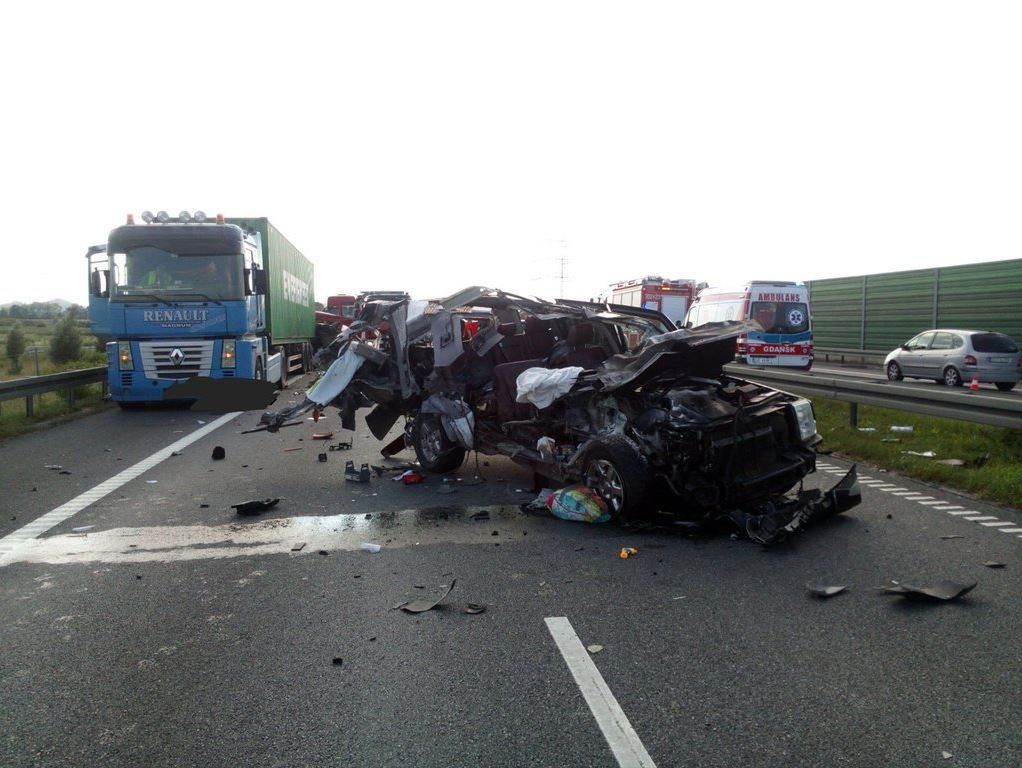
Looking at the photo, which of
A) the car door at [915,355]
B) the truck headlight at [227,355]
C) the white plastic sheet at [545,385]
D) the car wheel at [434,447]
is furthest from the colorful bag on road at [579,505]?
the car door at [915,355]

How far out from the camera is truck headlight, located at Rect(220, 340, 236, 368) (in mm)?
14281

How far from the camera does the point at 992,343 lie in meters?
18.1

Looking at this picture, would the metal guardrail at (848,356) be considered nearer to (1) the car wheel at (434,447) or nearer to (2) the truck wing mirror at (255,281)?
(2) the truck wing mirror at (255,281)

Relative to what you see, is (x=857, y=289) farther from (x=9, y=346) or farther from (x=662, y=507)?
(x=9, y=346)

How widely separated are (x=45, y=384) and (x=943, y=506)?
45.1 feet

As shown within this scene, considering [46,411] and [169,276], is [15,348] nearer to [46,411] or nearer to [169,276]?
[46,411]

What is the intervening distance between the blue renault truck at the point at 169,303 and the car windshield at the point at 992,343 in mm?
16325

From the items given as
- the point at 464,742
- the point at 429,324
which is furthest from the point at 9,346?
the point at 464,742

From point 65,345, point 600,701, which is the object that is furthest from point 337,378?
point 65,345

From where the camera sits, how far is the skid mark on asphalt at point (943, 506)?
19.6ft

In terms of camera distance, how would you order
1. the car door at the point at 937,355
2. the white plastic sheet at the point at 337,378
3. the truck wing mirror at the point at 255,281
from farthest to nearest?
1. the car door at the point at 937,355
2. the truck wing mirror at the point at 255,281
3. the white plastic sheet at the point at 337,378

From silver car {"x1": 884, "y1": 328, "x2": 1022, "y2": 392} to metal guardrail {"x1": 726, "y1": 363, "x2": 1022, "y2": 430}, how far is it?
28.9 feet

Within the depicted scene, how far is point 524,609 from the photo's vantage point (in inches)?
173

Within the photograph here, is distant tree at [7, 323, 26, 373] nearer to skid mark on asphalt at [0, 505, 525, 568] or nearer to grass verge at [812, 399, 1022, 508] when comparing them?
skid mark on asphalt at [0, 505, 525, 568]
